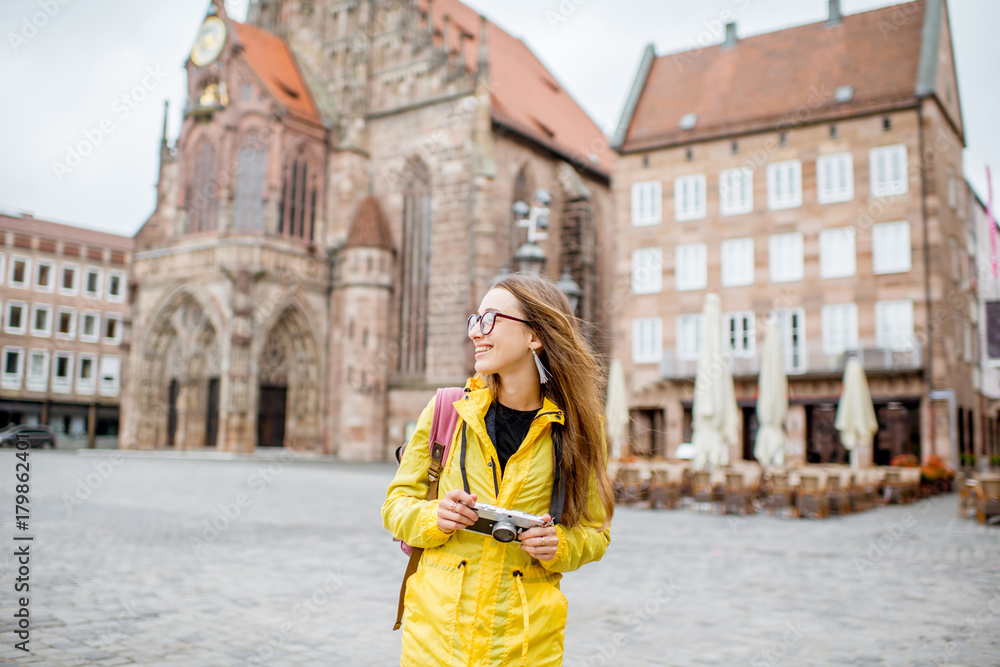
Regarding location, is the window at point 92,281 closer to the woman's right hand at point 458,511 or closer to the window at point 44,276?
the window at point 44,276

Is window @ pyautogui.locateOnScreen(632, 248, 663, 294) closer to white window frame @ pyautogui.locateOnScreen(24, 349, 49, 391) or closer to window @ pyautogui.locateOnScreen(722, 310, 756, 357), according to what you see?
window @ pyautogui.locateOnScreen(722, 310, 756, 357)

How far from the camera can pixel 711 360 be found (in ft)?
53.0

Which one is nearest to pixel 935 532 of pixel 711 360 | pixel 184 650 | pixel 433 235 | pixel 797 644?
pixel 711 360

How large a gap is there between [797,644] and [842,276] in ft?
73.6

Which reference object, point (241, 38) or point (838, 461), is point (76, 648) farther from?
point (241, 38)

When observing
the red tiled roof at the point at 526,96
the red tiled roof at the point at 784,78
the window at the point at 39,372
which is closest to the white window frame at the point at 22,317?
the window at the point at 39,372

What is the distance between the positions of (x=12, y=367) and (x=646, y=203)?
27686mm

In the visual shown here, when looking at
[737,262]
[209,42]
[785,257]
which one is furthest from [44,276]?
[785,257]

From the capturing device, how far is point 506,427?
7.91 ft

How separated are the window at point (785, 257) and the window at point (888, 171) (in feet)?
8.66

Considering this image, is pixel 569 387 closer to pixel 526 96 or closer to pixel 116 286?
pixel 526 96

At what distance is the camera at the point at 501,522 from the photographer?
205cm

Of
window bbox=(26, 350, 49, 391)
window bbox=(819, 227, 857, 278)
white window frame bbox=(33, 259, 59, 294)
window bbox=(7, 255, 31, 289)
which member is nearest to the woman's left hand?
window bbox=(819, 227, 857, 278)

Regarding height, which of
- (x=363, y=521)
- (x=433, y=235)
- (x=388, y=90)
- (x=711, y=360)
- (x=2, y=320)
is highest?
(x=388, y=90)
